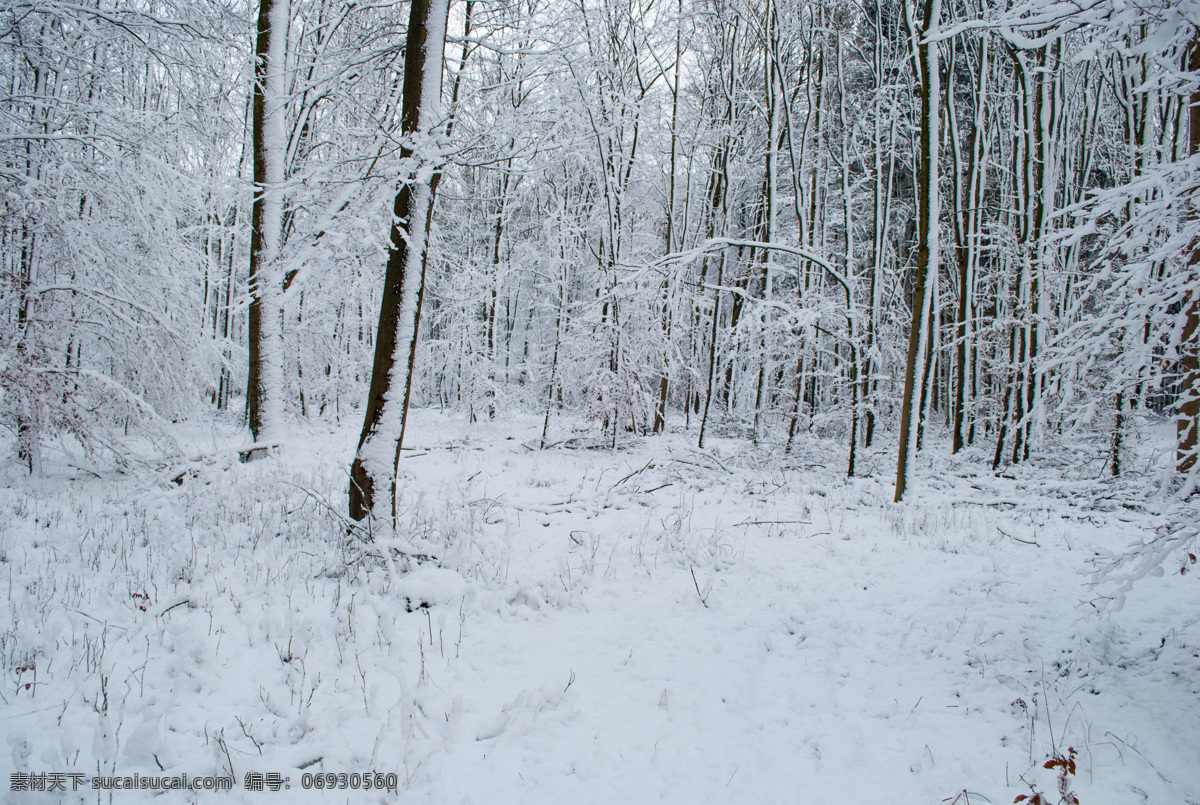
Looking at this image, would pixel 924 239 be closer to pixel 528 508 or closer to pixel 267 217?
pixel 528 508

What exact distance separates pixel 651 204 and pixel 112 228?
17.9 meters

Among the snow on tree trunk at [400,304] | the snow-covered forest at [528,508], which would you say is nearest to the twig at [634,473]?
the snow-covered forest at [528,508]

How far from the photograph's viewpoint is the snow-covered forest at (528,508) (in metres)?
2.71

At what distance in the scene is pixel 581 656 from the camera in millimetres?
3646

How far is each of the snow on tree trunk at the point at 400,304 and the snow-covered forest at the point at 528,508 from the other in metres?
0.03

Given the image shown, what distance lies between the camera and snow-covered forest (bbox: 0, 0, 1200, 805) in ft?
8.88

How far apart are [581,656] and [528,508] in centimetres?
345

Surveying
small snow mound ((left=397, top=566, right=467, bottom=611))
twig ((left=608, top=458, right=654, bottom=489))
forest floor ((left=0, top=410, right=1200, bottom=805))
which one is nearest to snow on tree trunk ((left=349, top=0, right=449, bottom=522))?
forest floor ((left=0, top=410, right=1200, bottom=805))

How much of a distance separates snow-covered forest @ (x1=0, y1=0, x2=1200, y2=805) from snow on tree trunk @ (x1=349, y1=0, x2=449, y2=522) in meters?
0.03

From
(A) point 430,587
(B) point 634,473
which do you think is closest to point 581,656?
(A) point 430,587

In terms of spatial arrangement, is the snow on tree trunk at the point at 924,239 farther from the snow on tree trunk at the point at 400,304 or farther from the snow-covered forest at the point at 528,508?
the snow on tree trunk at the point at 400,304

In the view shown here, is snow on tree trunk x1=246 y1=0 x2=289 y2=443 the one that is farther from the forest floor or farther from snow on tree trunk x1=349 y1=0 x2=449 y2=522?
snow on tree trunk x1=349 y1=0 x2=449 y2=522

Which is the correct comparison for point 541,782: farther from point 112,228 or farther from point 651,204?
point 651,204

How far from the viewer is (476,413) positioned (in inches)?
755
